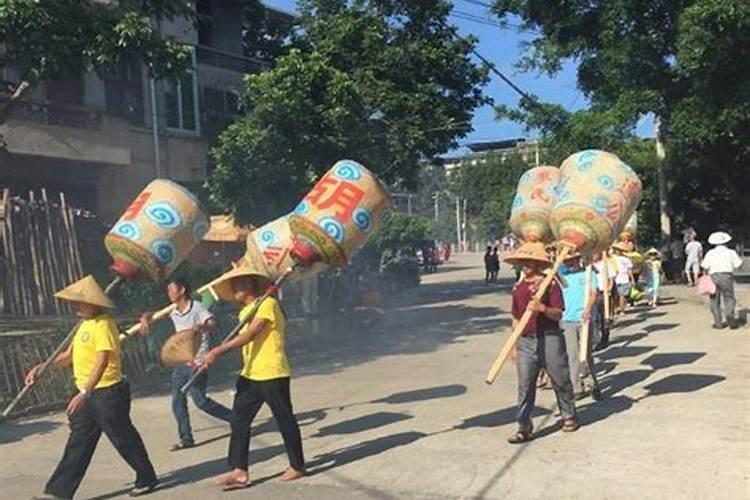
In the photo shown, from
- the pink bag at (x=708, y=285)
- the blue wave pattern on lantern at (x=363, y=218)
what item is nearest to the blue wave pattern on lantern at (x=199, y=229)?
the blue wave pattern on lantern at (x=363, y=218)

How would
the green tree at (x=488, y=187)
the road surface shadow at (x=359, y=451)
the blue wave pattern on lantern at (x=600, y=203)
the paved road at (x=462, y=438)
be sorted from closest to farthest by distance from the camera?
the paved road at (x=462, y=438)
the road surface shadow at (x=359, y=451)
the blue wave pattern on lantern at (x=600, y=203)
the green tree at (x=488, y=187)

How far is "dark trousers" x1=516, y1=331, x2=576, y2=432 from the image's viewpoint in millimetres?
7734

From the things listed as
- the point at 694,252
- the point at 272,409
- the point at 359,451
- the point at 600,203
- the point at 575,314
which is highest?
the point at 600,203

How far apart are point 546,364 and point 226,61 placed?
2164cm

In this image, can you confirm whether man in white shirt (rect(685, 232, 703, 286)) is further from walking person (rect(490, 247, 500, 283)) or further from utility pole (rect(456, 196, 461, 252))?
utility pole (rect(456, 196, 461, 252))

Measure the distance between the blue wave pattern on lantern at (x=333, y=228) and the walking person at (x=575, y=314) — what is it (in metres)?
2.62

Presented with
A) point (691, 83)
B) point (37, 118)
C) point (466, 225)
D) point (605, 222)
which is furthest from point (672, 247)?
point (466, 225)

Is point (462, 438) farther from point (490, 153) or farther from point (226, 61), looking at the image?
point (490, 153)

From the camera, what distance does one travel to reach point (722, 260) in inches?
575

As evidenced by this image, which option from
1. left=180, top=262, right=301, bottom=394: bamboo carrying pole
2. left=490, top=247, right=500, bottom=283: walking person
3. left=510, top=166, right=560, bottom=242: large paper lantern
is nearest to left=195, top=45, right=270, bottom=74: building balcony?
left=490, top=247, right=500, bottom=283: walking person

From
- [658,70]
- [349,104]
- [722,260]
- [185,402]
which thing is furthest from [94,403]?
[658,70]

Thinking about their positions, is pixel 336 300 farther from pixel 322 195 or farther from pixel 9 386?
pixel 322 195

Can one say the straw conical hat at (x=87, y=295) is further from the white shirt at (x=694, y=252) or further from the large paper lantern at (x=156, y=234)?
the white shirt at (x=694, y=252)

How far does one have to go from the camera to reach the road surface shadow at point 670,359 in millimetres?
11570
